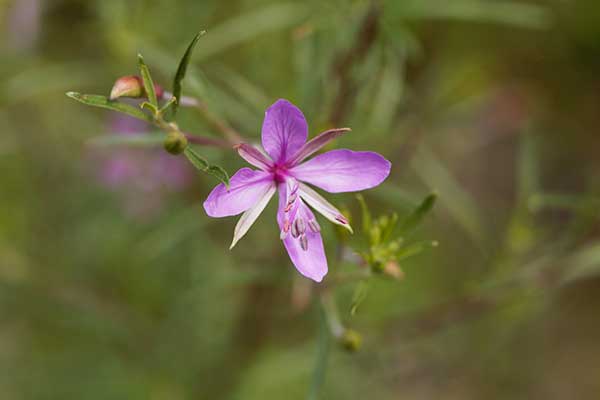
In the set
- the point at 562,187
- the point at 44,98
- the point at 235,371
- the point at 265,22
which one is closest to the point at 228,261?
the point at 235,371

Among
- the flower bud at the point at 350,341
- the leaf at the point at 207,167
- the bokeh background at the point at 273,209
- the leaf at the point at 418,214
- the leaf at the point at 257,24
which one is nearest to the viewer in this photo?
the leaf at the point at 207,167

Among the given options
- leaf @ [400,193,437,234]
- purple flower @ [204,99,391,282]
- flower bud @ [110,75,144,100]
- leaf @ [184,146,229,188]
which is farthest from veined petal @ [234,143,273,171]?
leaf @ [400,193,437,234]

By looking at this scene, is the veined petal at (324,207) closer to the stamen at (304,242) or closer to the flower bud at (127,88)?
the stamen at (304,242)

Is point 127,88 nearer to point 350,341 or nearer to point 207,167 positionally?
point 207,167

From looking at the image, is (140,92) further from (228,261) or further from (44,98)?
(44,98)

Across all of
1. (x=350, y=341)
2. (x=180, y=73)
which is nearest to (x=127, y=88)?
(x=180, y=73)

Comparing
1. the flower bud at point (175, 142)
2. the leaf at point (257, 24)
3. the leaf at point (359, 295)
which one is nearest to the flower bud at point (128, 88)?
the flower bud at point (175, 142)
